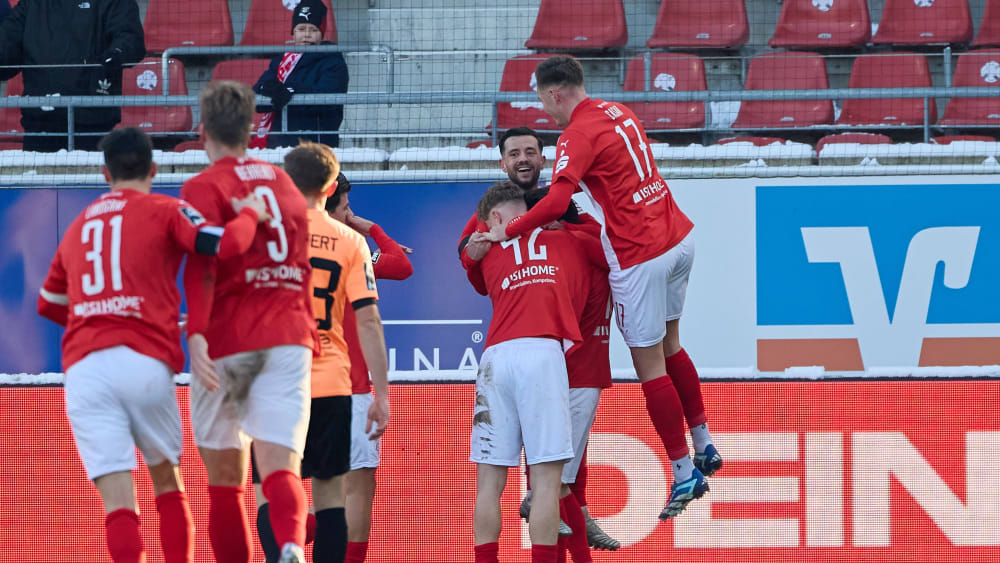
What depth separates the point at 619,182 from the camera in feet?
18.6

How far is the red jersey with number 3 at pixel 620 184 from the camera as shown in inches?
222

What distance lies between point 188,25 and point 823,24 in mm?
6043

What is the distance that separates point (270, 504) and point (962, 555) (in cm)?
403

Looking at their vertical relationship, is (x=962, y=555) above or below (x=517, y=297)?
below

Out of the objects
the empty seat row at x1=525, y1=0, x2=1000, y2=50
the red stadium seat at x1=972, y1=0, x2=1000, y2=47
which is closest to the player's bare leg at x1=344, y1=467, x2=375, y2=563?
the empty seat row at x1=525, y1=0, x2=1000, y2=50

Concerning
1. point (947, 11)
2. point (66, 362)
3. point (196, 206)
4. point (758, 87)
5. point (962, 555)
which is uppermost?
point (947, 11)

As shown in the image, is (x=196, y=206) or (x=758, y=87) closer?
(x=196, y=206)

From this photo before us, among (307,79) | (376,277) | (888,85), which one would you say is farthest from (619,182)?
(888,85)

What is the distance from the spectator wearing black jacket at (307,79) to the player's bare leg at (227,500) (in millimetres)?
5030

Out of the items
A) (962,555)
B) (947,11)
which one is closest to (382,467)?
(962,555)

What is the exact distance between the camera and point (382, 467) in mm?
6676

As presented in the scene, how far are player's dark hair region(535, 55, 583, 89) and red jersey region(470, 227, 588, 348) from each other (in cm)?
74

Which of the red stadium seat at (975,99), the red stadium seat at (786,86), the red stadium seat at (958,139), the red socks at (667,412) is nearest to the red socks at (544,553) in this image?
the red socks at (667,412)

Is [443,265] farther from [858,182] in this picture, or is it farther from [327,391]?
[327,391]
